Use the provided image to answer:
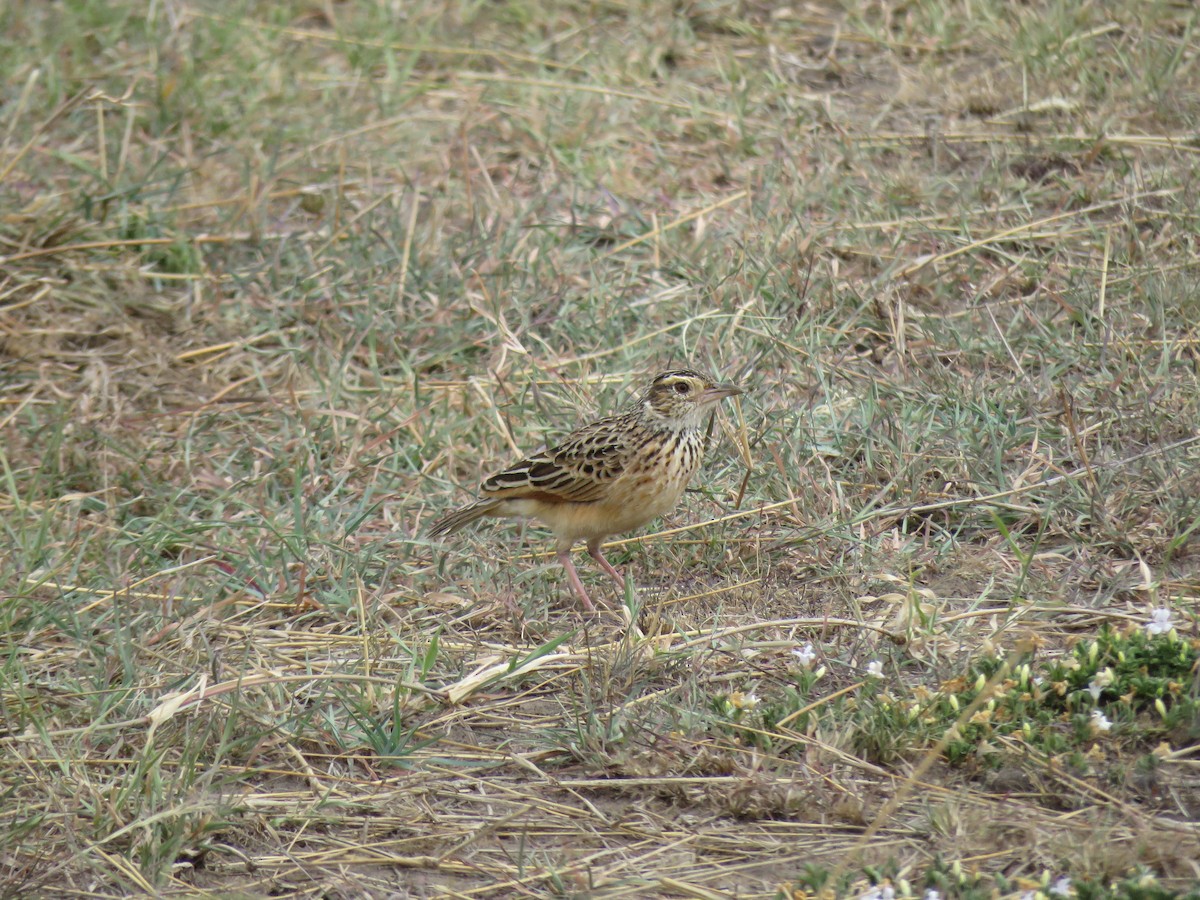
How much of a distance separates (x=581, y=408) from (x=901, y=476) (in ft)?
5.39

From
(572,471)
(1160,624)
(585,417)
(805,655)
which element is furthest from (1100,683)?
(585,417)

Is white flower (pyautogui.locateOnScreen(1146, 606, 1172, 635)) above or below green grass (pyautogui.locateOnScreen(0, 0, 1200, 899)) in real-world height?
above

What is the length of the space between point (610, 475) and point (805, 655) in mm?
1187

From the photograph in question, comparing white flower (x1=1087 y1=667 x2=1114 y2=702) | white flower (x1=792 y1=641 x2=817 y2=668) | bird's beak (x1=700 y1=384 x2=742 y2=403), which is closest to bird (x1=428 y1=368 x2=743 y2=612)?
bird's beak (x1=700 y1=384 x2=742 y2=403)

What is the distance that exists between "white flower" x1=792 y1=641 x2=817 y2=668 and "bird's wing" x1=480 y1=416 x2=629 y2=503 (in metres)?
1.11

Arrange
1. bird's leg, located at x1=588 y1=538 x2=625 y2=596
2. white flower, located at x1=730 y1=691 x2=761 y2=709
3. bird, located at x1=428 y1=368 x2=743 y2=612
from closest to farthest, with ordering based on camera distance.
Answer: white flower, located at x1=730 y1=691 x2=761 y2=709 < bird, located at x1=428 y1=368 x2=743 y2=612 < bird's leg, located at x1=588 y1=538 x2=625 y2=596

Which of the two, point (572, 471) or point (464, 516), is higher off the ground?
point (572, 471)

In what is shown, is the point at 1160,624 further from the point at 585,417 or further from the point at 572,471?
the point at 585,417

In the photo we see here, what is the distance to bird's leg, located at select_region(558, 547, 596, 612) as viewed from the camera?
5.69m

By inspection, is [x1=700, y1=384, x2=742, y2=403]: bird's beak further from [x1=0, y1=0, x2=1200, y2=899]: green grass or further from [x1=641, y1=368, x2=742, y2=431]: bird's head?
[x1=0, y1=0, x2=1200, y2=899]: green grass

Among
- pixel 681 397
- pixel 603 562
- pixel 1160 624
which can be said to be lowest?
pixel 603 562

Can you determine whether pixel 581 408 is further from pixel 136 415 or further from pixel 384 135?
pixel 384 135

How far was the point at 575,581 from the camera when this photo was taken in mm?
5754

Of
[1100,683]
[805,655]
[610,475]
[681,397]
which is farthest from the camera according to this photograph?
[681,397]
